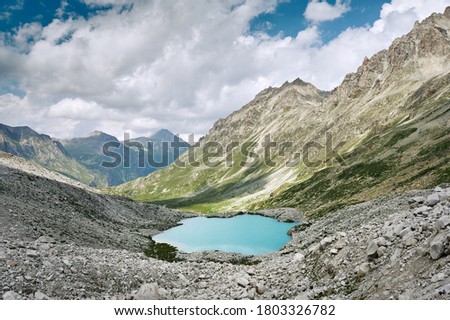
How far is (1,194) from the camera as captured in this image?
165 ft

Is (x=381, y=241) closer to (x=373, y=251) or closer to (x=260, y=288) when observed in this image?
(x=373, y=251)

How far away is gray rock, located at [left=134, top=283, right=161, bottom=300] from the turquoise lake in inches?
1462

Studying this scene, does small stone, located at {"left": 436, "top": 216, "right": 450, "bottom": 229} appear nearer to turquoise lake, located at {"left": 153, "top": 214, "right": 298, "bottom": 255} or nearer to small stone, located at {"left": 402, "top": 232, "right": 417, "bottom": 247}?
small stone, located at {"left": 402, "top": 232, "right": 417, "bottom": 247}

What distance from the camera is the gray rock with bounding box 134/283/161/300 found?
25489mm

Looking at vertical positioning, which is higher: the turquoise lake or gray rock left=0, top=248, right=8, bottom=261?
gray rock left=0, top=248, right=8, bottom=261

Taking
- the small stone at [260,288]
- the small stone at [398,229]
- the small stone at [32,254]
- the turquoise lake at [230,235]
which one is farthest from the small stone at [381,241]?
the turquoise lake at [230,235]

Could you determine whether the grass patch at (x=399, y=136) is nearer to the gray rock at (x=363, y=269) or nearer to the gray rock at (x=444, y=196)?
the gray rock at (x=444, y=196)

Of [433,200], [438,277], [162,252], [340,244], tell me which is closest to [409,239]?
[438,277]

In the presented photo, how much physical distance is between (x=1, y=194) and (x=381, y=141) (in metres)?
127

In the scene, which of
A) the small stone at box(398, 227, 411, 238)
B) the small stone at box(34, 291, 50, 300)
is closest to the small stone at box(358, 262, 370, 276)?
the small stone at box(398, 227, 411, 238)

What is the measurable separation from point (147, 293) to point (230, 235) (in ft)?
194

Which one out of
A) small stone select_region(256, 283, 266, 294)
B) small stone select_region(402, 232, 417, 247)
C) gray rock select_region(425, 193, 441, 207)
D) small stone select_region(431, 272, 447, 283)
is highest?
gray rock select_region(425, 193, 441, 207)
